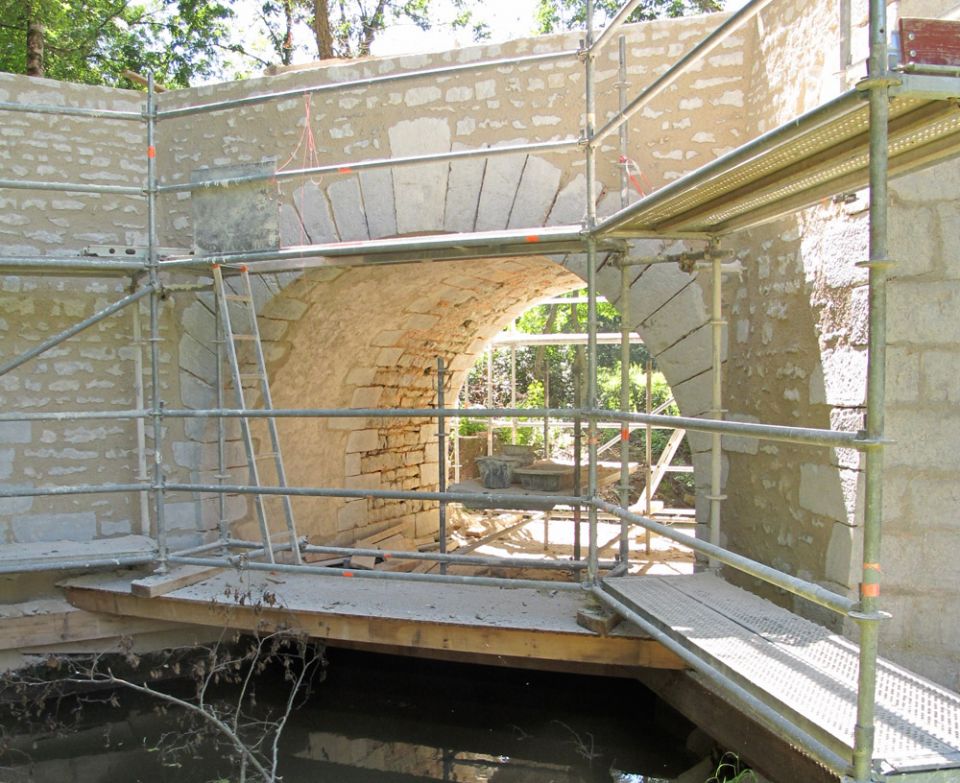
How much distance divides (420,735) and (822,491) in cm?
244

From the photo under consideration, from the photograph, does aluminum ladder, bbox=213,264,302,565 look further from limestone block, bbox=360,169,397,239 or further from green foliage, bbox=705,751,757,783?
green foliage, bbox=705,751,757,783

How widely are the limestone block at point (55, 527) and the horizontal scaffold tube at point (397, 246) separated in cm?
181

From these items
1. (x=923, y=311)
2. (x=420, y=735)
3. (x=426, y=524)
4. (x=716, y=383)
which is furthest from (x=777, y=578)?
(x=426, y=524)

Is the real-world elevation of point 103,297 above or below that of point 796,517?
above

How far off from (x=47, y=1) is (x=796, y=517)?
11443 millimetres

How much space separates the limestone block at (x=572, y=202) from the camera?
4480 millimetres

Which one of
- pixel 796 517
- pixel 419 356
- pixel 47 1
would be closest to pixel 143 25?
pixel 47 1

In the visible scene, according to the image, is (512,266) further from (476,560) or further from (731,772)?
(731,772)

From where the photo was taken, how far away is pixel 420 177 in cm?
481

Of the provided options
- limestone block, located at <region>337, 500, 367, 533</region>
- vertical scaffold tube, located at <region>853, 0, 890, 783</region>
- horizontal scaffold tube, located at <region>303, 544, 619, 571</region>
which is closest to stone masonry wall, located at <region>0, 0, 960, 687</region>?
limestone block, located at <region>337, 500, 367, 533</region>

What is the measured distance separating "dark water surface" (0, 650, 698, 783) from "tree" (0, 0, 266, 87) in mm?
9619

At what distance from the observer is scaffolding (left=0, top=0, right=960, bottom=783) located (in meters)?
1.70

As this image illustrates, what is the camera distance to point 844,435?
1.79m

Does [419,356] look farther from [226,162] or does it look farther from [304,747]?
[304,747]
